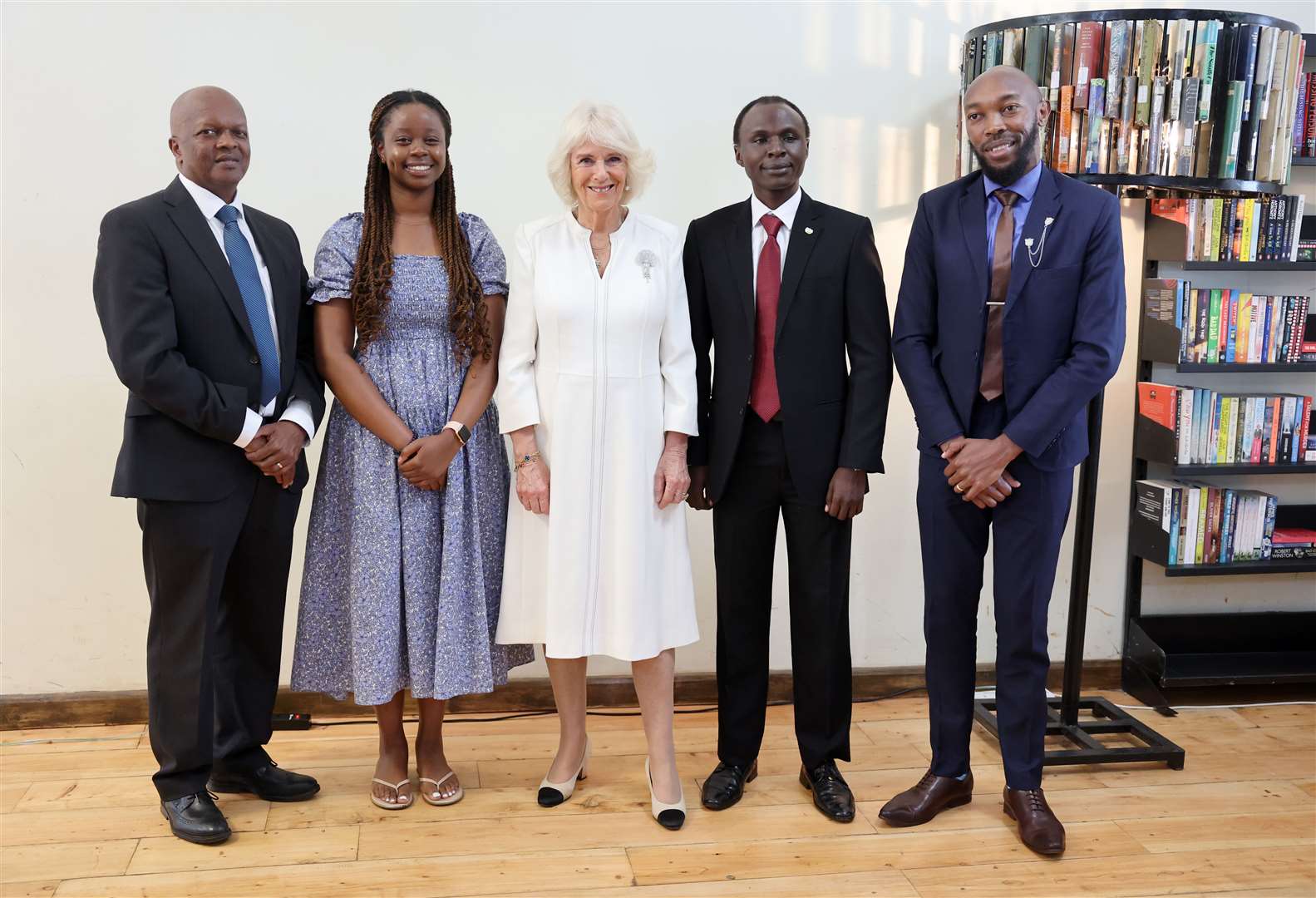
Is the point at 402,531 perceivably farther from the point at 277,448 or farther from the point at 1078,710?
the point at 1078,710

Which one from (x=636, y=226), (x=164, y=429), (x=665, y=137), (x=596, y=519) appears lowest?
(x=596, y=519)

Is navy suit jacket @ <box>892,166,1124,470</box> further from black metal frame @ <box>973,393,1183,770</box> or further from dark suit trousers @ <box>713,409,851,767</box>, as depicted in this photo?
black metal frame @ <box>973,393,1183,770</box>

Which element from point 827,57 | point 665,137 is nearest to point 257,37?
point 665,137

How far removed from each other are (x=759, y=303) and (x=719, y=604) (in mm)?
790

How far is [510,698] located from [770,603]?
1.15 m

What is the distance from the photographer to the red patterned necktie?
273 centimetres

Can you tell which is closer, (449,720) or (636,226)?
(636,226)

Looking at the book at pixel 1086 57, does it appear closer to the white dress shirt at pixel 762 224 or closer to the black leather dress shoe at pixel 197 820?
the white dress shirt at pixel 762 224

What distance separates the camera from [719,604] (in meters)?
2.92

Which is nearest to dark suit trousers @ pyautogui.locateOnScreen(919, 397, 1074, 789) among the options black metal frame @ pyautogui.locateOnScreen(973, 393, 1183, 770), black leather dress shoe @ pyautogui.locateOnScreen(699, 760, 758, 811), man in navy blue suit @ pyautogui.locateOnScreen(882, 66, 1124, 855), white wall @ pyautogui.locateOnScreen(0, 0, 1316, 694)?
man in navy blue suit @ pyautogui.locateOnScreen(882, 66, 1124, 855)

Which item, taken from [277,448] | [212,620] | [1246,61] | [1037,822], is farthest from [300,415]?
[1246,61]

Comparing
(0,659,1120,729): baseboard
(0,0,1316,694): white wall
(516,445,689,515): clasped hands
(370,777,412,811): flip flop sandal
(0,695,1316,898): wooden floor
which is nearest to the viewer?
(0,695,1316,898): wooden floor

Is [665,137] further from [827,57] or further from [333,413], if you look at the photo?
[333,413]

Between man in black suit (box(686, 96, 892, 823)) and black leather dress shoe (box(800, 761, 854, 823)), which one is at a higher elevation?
man in black suit (box(686, 96, 892, 823))
